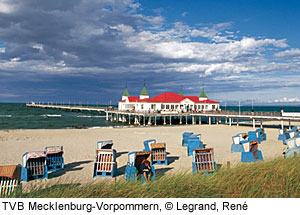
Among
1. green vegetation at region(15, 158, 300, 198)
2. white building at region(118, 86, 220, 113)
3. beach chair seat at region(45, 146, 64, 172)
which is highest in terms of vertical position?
white building at region(118, 86, 220, 113)

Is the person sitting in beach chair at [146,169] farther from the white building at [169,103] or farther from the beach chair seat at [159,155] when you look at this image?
the white building at [169,103]

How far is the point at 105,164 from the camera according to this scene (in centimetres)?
1093

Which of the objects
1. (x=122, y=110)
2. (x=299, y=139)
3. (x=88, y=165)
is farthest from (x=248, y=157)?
(x=122, y=110)

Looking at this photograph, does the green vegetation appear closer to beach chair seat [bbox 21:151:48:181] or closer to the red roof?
beach chair seat [bbox 21:151:48:181]

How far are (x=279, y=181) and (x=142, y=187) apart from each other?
3405 millimetres

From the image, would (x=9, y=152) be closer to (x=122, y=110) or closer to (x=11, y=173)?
(x=11, y=173)

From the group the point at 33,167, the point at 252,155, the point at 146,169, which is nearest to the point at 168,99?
the point at 252,155

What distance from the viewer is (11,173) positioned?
7.67 metres

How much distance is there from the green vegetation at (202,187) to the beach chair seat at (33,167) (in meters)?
4.83

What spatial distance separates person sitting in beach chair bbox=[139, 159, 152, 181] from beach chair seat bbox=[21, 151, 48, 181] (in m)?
4.00

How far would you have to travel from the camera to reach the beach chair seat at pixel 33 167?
33.8 feet

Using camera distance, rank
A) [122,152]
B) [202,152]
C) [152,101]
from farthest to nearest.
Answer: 1. [152,101]
2. [122,152]
3. [202,152]

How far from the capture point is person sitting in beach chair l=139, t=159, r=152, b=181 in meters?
8.89

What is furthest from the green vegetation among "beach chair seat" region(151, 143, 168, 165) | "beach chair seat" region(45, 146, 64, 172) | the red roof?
the red roof
